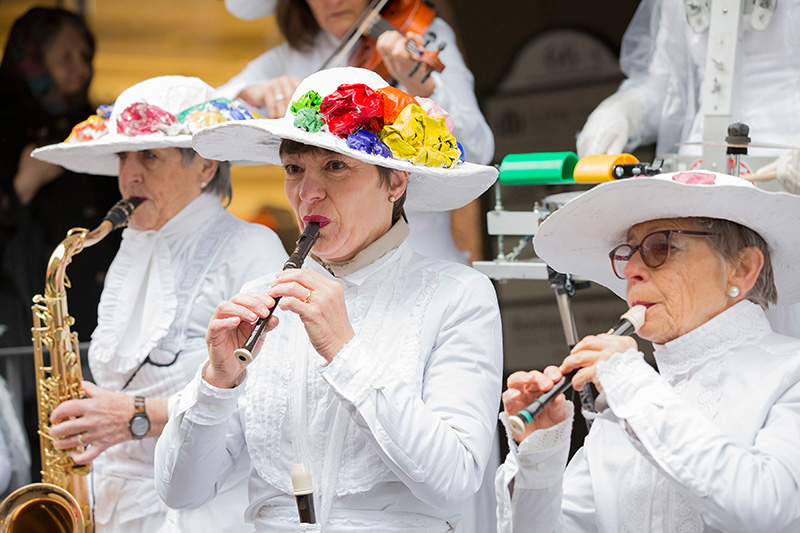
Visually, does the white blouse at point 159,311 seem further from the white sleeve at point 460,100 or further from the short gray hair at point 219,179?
the white sleeve at point 460,100

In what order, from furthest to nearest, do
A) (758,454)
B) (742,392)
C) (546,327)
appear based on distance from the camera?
(546,327)
(742,392)
(758,454)

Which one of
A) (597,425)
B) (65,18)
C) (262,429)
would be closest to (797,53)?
(597,425)

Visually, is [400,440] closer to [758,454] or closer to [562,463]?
[562,463]

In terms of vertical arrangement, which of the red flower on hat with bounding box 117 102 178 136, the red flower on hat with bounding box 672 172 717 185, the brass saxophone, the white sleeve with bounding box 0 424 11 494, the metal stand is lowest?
the white sleeve with bounding box 0 424 11 494

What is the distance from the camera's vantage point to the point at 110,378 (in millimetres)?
2977

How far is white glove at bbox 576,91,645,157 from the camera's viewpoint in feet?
9.95

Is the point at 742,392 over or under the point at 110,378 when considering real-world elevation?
over

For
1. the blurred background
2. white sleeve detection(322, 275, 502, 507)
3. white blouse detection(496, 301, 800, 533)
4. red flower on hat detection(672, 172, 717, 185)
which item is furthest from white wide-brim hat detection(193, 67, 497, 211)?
the blurred background

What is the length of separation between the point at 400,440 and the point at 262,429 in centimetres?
41

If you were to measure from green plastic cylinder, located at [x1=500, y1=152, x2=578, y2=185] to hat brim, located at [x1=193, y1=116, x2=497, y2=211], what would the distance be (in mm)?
326

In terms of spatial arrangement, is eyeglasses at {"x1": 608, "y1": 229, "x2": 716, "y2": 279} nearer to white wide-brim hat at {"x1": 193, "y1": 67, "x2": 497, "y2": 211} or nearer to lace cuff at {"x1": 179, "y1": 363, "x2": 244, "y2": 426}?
white wide-brim hat at {"x1": 193, "y1": 67, "x2": 497, "y2": 211}

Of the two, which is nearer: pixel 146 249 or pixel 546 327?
pixel 146 249

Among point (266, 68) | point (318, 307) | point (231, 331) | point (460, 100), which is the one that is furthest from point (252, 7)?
point (318, 307)

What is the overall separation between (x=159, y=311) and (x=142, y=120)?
0.61 meters
